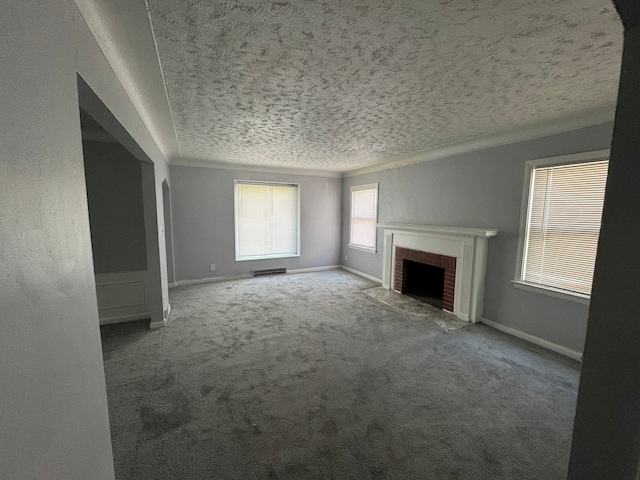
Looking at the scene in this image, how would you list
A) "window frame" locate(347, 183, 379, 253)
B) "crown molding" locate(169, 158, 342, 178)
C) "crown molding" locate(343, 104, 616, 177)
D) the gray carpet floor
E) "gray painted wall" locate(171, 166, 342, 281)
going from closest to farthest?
1. the gray carpet floor
2. "crown molding" locate(343, 104, 616, 177)
3. "crown molding" locate(169, 158, 342, 178)
4. "gray painted wall" locate(171, 166, 342, 281)
5. "window frame" locate(347, 183, 379, 253)

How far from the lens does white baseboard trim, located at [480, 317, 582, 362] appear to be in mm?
2744

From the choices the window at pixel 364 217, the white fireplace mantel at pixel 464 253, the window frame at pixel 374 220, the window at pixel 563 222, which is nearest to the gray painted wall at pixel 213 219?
the window frame at pixel 374 220

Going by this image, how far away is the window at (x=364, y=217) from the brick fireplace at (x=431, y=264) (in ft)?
3.10

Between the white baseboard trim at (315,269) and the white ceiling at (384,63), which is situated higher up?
the white ceiling at (384,63)

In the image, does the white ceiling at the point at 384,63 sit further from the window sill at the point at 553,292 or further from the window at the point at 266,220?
the window at the point at 266,220

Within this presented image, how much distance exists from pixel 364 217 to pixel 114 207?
451 cm

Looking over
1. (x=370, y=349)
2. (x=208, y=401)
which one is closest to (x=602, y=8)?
(x=370, y=349)

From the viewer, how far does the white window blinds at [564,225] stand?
2.63m

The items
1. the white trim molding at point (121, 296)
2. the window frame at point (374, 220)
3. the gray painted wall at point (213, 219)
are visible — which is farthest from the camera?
the window frame at point (374, 220)

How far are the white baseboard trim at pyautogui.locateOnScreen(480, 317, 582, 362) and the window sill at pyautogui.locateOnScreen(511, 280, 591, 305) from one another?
0.54 meters

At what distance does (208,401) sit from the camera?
2.06 m

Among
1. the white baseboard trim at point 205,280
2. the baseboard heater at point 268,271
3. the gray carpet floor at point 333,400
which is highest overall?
the baseboard heater at point 268,271

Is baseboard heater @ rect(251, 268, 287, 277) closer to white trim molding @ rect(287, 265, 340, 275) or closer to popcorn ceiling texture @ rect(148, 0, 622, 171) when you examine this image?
white trim molding @ rect(287, 265, 340, 275)

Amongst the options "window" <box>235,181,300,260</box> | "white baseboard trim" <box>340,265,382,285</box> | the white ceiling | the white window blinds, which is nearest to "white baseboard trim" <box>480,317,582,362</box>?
the white window blinds
